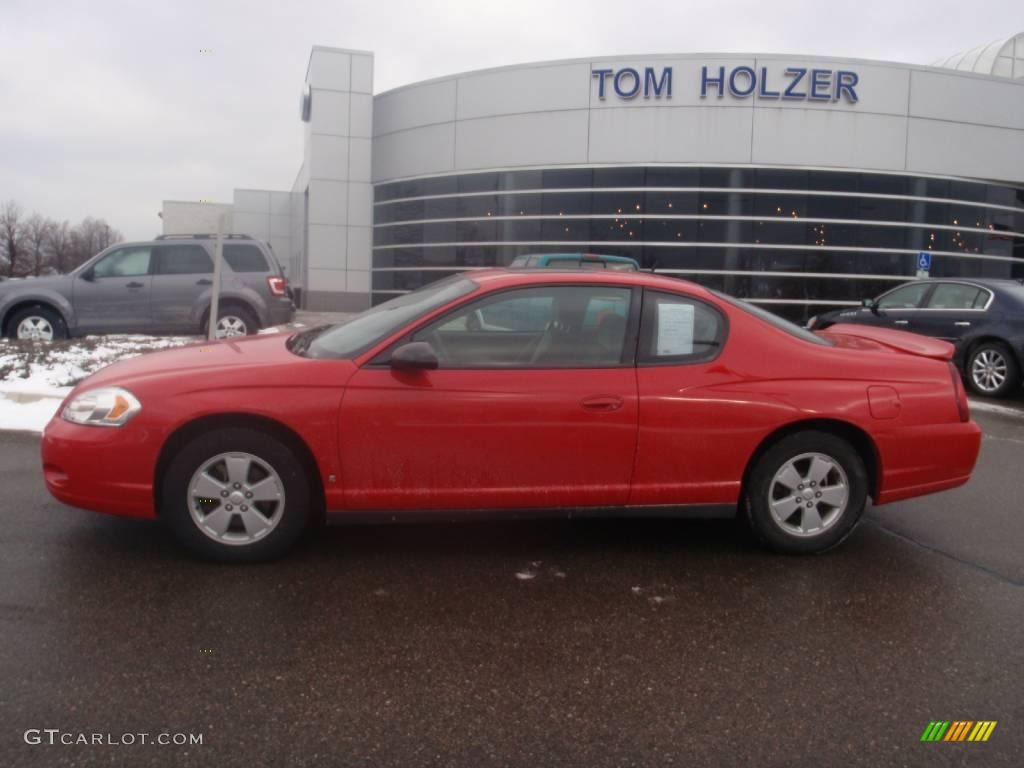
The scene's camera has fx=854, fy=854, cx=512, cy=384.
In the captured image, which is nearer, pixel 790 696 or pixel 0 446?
pixel 790 696

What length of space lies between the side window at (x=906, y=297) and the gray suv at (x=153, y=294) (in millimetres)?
8536

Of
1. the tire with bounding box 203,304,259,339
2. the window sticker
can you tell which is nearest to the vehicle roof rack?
the tire with bounding box 203,304,259,339

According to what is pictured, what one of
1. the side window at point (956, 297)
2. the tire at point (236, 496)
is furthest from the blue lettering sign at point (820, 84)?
the tire at point (236, 496)

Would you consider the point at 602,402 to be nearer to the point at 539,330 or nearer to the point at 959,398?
the point at 539,330

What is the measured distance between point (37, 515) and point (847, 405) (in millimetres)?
4444

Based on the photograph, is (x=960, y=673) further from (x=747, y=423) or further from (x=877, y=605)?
(x=747, y=423)

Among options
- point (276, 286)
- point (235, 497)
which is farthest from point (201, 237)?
point (235, 497)

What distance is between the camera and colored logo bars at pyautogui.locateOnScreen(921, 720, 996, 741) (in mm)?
2805

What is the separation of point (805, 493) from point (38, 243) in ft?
324

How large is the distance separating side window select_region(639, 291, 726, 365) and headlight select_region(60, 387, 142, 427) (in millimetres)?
2470

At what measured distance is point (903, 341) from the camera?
517cm

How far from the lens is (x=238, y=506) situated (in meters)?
4.01

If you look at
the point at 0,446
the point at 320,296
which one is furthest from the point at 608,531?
the point at 320,296

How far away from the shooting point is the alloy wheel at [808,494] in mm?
4355
